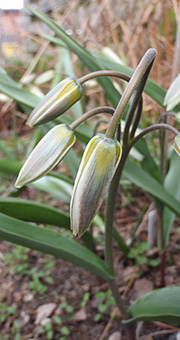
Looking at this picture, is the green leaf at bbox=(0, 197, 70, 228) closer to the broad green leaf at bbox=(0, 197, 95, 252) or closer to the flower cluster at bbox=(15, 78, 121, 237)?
the broad green leaf at bbox=(0, 197, 95, 252)

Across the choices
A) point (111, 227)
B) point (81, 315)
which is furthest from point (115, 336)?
point (111, 227)

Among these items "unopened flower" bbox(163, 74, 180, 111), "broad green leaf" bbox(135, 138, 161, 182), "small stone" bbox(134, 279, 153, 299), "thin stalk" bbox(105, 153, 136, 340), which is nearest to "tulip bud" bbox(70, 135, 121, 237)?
"thin stalk" bbox(105, 153, 136, 340)

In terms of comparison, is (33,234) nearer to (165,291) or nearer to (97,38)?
(165,291)

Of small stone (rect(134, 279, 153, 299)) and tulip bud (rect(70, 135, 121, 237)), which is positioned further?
small stone (rect(134, 279, 153, 299))

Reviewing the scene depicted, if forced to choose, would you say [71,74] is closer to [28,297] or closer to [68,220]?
[68,220]

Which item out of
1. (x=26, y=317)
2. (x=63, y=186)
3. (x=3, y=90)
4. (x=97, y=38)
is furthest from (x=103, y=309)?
(x=97, y=38)

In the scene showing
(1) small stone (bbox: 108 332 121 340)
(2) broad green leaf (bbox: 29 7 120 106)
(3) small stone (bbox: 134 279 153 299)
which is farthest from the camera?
(3) small stone (bbox: 134 279 153 299)

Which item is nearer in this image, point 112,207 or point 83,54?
point 112,207

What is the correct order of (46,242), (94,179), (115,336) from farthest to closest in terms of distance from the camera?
(115,336), (46,242), (94,179)
